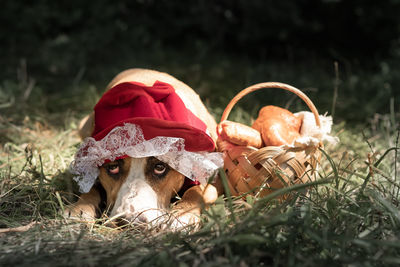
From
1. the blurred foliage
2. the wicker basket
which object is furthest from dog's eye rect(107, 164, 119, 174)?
the blurred foliage

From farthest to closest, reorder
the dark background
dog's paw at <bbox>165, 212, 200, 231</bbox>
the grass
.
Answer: the dark background
dog's paw at <bbox>165, 212, 200, 231</bbox>
the grass

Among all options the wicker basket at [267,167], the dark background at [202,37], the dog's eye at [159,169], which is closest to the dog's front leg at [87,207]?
the dog's eye at [159,169]

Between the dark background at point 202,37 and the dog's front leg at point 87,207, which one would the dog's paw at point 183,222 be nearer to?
the dog's front leg at point 87,207

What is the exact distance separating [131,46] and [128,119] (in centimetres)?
340

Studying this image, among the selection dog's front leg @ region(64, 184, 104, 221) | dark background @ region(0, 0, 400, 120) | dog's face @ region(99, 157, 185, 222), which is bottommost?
dog's front leg @ region(64, 184, 104, 221)

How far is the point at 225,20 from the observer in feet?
15.9

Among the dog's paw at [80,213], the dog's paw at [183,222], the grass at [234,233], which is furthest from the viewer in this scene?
the dog's paw at [80,213]

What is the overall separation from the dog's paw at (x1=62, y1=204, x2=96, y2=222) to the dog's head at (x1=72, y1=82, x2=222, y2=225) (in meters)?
0.09

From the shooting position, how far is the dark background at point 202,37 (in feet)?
14.0

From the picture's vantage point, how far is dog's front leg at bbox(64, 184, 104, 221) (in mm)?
1612

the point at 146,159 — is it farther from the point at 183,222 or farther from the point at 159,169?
the point at 183,222

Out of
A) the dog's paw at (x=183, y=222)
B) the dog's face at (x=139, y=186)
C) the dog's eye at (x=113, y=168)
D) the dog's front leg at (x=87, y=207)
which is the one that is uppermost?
the dog's eye at (x=113, y=168)

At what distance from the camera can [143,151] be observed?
1.55m

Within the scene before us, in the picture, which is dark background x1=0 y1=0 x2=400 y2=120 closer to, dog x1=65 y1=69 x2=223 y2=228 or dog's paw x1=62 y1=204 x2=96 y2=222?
dog x1=65 y1=69 x2=223 y2=228
